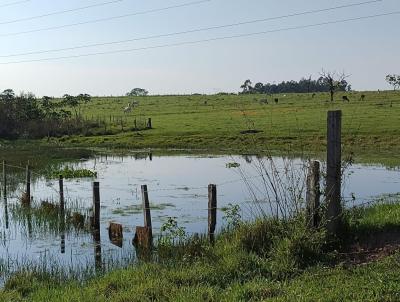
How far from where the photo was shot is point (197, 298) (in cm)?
865

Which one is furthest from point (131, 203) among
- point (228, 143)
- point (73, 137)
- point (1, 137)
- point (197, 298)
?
point (1, 137)

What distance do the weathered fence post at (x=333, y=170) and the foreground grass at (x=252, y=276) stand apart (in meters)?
0.65

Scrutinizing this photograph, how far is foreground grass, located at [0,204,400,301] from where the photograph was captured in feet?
28.7

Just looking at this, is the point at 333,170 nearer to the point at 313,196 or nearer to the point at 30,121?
the point at 313,196

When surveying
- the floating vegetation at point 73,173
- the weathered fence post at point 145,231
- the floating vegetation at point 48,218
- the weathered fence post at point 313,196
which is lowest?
the floating vegetation at point 73,173

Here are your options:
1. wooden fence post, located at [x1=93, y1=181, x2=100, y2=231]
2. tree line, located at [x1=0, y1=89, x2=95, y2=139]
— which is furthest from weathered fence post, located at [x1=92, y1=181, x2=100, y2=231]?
tree line, located at [x1=0, y1=89, x2=95, y2=139]

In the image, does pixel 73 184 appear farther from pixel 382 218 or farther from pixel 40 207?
pixel 382 218

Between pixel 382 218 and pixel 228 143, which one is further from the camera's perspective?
pixel 228 143

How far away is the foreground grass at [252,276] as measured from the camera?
874cm

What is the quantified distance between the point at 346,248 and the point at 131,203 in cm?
1458

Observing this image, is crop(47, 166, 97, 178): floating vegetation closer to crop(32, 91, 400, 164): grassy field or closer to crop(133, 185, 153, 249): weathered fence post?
crop(32, 91, 400, 164): grassy field

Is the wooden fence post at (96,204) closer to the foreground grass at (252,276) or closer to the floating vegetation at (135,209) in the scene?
the floating vegetation at (135,209)

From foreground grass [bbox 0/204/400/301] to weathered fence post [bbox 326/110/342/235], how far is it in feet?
2.14

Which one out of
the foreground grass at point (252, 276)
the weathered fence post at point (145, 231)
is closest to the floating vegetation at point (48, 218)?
the weathered fence post at point (145, 231)
